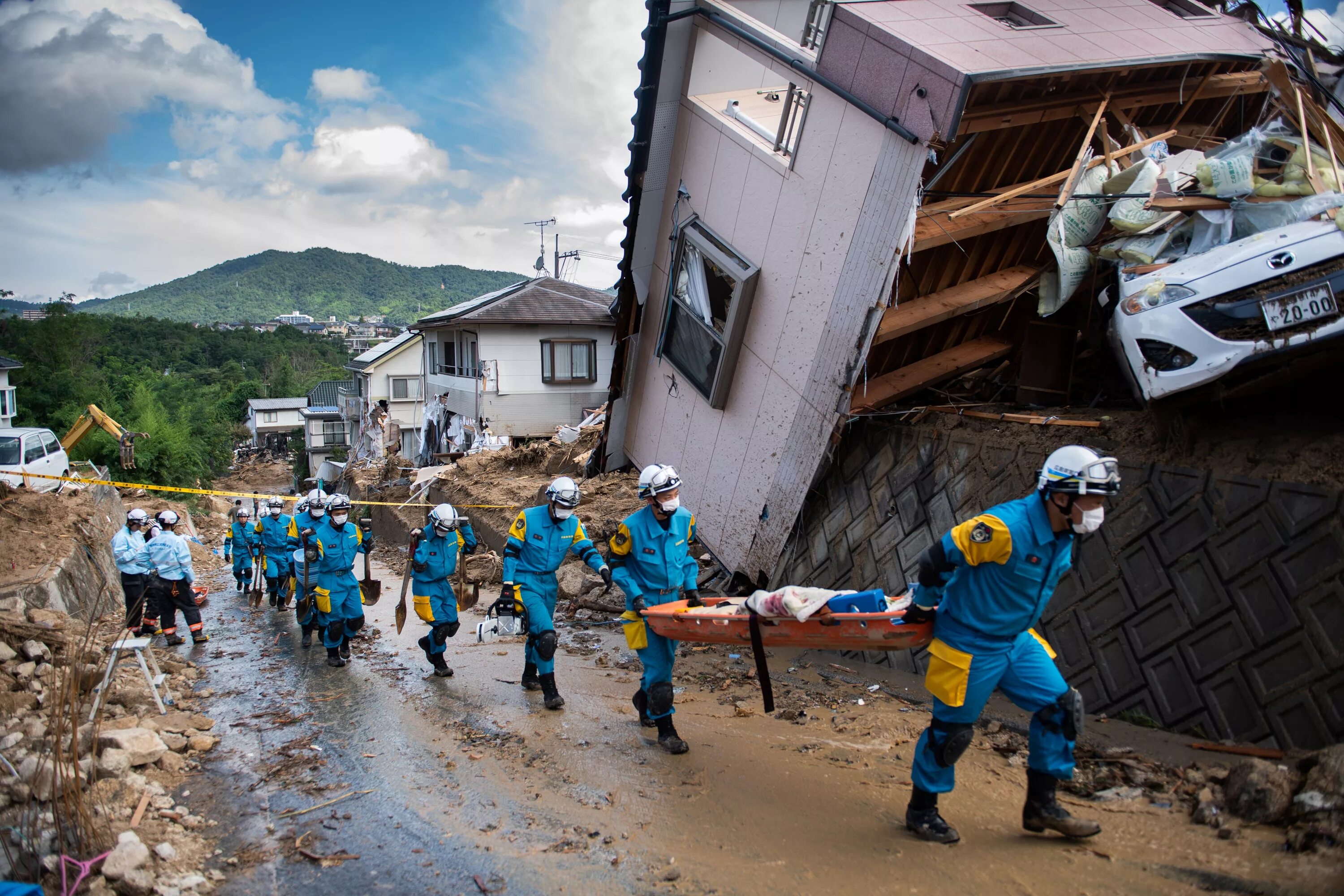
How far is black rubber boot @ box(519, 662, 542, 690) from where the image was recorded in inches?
278

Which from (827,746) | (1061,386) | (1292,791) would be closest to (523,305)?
(1061,386)

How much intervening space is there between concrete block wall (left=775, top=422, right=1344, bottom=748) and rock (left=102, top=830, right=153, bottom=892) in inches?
198

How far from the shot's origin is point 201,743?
5727 millimetres

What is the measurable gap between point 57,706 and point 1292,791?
245 inches

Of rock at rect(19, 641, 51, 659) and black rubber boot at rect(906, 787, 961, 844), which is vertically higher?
rock at rect(19, 641, 51, 659)

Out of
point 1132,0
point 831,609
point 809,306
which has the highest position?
point 1132,0

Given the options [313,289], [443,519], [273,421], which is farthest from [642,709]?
[313,289]

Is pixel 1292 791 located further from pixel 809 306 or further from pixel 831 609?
pixel 809 306

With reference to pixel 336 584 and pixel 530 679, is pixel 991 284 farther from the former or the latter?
pixel 336 584

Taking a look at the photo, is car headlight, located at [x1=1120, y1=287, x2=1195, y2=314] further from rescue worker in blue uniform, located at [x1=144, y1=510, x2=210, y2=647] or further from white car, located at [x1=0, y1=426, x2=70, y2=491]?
white car, located at [x1=0, y1=426, x2=70, y2=491]

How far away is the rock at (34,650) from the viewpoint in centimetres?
710

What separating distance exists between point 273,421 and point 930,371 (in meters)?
61.0

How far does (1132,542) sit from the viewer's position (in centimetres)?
526

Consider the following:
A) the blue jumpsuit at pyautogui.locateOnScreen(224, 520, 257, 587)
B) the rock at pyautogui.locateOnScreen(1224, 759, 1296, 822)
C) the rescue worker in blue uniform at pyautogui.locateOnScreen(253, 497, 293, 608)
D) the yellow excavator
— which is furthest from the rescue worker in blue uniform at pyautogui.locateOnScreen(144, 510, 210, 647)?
the yellow excavator
